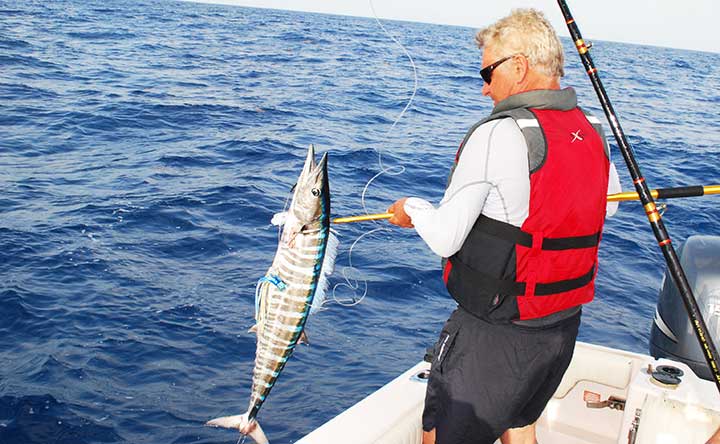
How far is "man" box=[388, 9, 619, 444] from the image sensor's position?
2867mm

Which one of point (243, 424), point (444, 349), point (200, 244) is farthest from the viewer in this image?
point (200, 244)

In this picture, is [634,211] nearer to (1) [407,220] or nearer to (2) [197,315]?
(2) [197,315]

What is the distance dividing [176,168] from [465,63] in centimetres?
2429

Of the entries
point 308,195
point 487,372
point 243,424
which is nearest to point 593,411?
point 487,372

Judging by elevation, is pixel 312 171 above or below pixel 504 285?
above

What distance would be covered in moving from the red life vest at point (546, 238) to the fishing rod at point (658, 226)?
0.44m

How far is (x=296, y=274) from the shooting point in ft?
10.3

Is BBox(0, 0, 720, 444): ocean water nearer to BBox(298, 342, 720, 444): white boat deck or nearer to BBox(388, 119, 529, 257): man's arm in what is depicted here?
BBox(298, 342, 720, 444): white boat deck

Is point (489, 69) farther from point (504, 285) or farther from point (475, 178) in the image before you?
point (504, 285)

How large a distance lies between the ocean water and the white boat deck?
6.00ft

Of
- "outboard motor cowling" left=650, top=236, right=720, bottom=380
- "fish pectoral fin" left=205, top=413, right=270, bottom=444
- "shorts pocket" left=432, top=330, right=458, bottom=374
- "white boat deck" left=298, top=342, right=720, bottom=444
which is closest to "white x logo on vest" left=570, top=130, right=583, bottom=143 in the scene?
"shorts pocket" left=432, top=330, right=458, bottom=374

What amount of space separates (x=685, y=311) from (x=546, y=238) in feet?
8.14

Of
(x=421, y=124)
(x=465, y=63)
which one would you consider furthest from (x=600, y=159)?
(x=465, y=63)

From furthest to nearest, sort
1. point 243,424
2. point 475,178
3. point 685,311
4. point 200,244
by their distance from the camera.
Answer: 1. point 200,244
2. point 685,311
3. point 243,424
4. point 475,178
